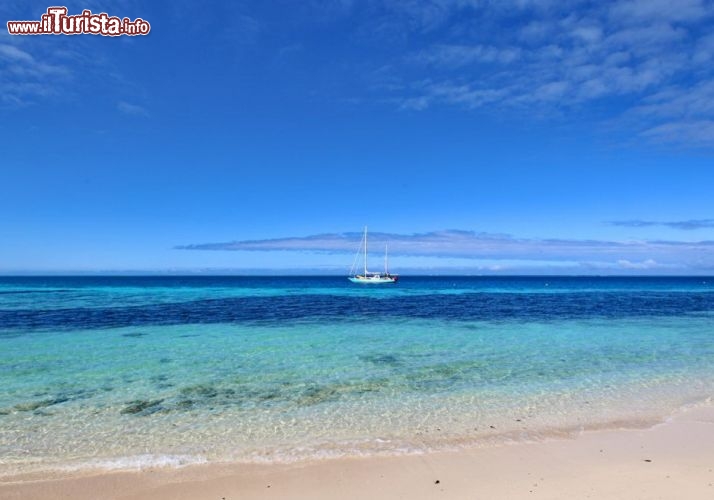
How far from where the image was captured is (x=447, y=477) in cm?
629

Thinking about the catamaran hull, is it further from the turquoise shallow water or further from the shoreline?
the shoreline

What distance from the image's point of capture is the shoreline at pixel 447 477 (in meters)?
5.84

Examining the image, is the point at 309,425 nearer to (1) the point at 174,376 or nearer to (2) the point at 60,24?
(1) the point at 174,376

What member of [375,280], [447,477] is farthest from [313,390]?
[375,280]

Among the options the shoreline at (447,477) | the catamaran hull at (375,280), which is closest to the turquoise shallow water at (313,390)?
the shoreline at (447,477)

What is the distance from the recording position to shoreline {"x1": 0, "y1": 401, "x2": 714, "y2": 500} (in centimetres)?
584

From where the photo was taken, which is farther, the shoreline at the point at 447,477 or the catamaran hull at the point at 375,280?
the catamaran hull at the point at 375,280

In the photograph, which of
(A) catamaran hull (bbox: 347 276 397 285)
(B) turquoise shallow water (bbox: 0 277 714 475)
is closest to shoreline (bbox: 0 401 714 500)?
(B) turquoise shallow water (bbox: 0 277 714 475)

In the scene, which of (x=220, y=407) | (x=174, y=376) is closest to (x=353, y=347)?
(x=174, y=376)

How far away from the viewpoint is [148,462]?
6.76 m

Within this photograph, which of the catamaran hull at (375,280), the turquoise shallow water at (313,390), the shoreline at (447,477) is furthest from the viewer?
the catamaran hull at (375,280)

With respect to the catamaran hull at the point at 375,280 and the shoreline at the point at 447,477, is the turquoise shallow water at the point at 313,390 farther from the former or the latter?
the catamaran hull at the point at 375,280

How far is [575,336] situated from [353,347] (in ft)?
35.9

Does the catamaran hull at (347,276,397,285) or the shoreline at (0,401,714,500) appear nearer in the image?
the shoreline at (0,401,714,500)
